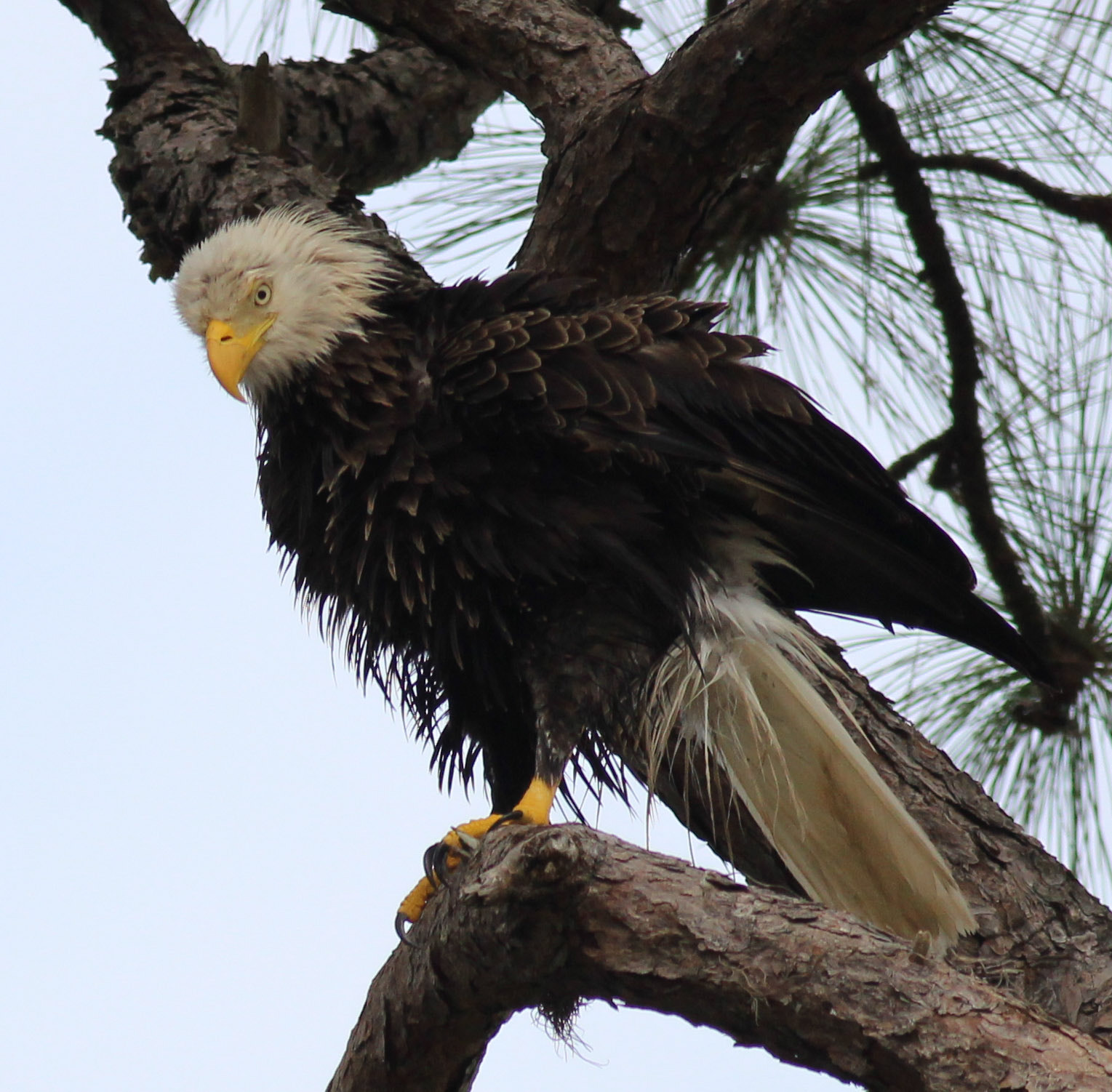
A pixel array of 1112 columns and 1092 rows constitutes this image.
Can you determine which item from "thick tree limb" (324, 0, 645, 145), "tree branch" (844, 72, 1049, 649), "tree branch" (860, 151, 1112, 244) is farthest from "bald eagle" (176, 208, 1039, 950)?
"tree branch" (860, 151, 1112, 244)

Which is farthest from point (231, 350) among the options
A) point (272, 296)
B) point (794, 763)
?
point (794, 763)

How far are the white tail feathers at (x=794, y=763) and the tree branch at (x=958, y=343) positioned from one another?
32.0 inches

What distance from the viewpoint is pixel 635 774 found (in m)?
3.03

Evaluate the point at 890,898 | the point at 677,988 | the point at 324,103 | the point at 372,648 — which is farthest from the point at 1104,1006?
the point at 324,103

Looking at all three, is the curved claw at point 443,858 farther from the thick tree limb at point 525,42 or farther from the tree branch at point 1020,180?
the tree branch at point 1020,180

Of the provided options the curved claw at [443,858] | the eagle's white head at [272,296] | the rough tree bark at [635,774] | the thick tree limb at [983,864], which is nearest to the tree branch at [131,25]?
the rough tree bark at [635,774]

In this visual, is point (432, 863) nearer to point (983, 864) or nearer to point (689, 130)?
point (983, 864)

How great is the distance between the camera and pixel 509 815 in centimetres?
252

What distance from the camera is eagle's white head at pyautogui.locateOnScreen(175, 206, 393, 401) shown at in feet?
9.47

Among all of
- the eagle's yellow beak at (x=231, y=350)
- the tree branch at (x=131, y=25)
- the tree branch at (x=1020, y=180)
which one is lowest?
the eagle's yellow beak at (x=231, y=350)

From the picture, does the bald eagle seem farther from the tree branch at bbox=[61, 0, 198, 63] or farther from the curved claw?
the tree branch at bbox=[61, 0, 198, 63]

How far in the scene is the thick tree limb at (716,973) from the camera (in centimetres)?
182

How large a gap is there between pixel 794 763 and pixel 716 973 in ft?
3.17

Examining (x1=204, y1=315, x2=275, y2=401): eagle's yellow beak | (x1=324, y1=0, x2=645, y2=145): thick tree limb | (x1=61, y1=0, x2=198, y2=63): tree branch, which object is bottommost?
(x1=204, y1=315, x2=275, y2=401): eagle's yellow beak
